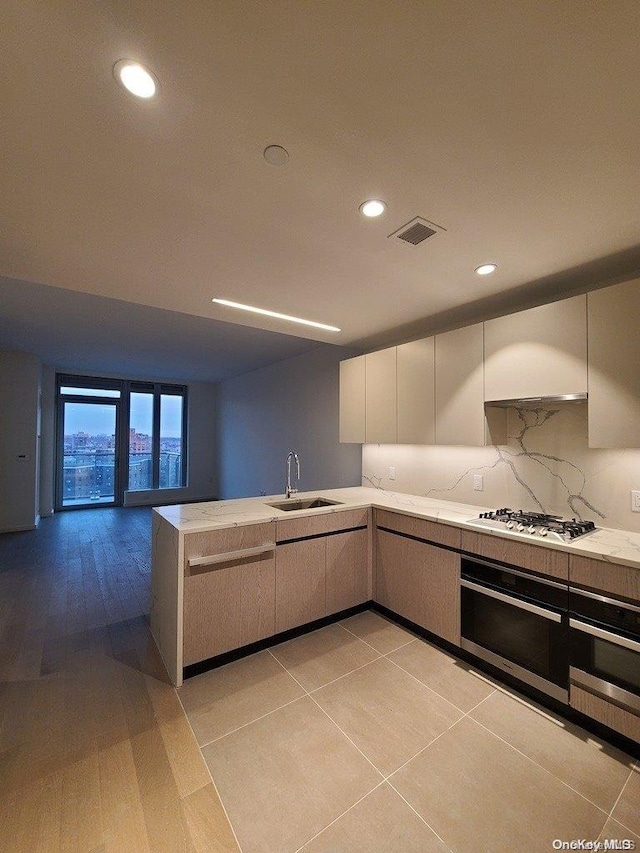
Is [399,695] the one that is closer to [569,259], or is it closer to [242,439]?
[569,259]

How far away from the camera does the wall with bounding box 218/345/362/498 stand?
184 inches

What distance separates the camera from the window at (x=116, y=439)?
7.43 metres

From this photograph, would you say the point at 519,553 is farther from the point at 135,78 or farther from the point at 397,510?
the point at 135,78

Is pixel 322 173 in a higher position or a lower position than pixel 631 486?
higher

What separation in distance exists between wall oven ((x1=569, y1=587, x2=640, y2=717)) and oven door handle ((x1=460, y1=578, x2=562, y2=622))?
0.09m

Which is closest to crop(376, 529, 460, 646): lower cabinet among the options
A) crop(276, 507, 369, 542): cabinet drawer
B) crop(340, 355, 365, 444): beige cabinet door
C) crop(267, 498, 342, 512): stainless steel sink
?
crop(276, 507, 369, 542): cabinet drawer

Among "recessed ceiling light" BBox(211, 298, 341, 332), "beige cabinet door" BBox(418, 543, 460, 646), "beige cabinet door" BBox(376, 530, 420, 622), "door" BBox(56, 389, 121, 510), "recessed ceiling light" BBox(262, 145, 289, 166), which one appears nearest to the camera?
"recessed ceiling light" BBox(262, 145, 289, 166)

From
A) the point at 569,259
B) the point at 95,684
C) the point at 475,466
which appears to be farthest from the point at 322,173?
the point at 95,684

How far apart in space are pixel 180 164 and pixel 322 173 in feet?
1.84

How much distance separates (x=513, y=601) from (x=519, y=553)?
286 millimetres

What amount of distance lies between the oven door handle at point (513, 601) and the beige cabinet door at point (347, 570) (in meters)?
0.89

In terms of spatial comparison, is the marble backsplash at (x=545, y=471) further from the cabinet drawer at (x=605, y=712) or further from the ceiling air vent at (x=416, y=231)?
the ceiling air vent at (x=416, y=231)

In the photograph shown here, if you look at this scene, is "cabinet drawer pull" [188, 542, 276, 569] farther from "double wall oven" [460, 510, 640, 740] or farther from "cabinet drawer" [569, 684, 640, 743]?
"cabinet drawer" [569, 684, 640, 743]

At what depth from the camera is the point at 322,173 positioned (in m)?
1.44
